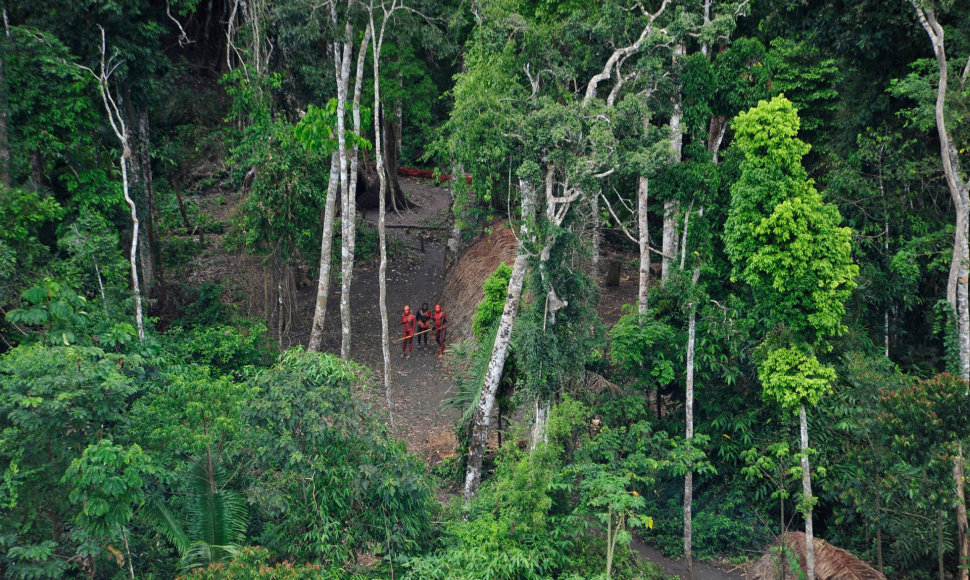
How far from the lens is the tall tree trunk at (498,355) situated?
44.0ft

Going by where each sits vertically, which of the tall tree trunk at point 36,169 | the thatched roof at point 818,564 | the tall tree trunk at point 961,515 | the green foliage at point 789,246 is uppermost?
the tall tree trunk at point 36,169

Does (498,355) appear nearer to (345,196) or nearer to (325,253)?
(325,253)

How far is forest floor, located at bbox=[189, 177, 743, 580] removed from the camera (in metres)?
16.6

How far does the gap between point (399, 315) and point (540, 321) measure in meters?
10.3

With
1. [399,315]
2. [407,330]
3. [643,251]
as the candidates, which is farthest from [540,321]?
[399,315]

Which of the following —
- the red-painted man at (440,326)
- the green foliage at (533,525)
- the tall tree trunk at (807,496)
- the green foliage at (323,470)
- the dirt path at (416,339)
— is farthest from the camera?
the red-painted man at (440,326)

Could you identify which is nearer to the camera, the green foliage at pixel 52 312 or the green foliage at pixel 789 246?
the green foliage at pixel 52 312

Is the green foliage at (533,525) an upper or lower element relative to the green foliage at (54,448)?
lower

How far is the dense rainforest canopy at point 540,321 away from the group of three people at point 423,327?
322 millimetres

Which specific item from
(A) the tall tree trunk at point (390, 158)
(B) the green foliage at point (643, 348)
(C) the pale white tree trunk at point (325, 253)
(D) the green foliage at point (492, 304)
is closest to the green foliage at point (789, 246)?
(B) the green foliage at point (643, 348)

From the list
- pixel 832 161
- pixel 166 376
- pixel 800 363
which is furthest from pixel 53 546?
pixel 832 161

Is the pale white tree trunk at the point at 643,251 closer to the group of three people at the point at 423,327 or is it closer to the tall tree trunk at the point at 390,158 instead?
the group of three people at the point at 423,327

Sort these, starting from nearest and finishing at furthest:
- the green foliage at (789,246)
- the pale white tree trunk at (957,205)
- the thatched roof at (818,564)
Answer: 1. the green foliage at (789,246)
2. the thatched roof at (818,564)
3. the pale white tree trunk at (957,205)

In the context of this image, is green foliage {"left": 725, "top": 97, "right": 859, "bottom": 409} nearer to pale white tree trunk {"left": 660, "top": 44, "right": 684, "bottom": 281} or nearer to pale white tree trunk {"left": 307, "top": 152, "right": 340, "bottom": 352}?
pale white tree trunk {"left": 660, "top": 44, "right": 684, "bottom": 281}
